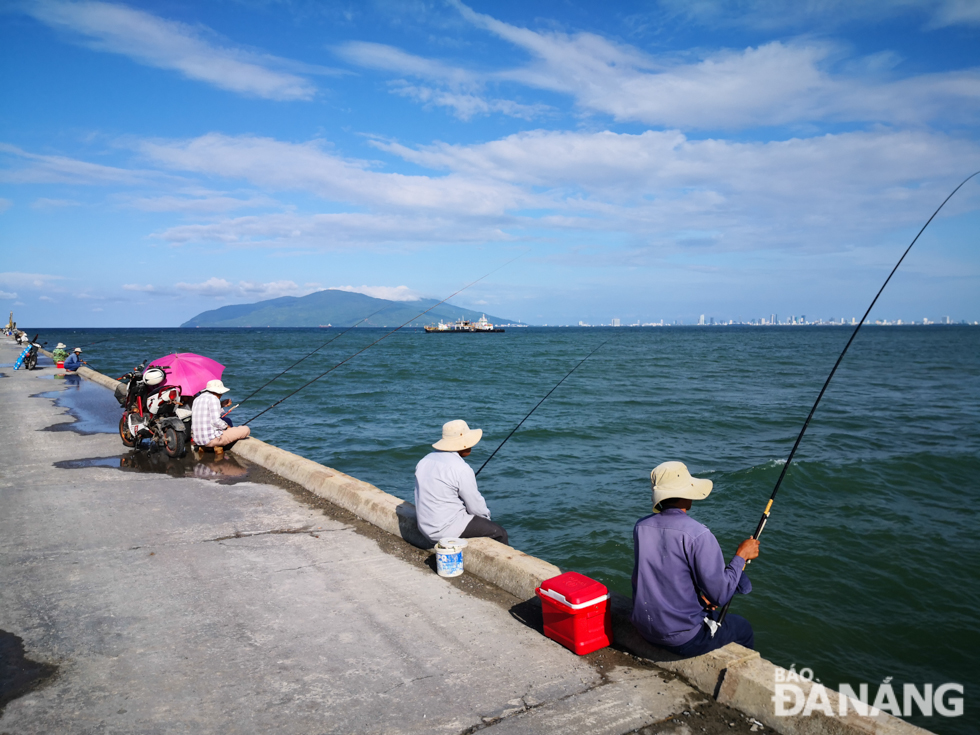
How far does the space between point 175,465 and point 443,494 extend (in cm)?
517

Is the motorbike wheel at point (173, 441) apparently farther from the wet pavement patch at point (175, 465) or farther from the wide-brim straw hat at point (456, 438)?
the wide-brim straw hat at point (456, 438)

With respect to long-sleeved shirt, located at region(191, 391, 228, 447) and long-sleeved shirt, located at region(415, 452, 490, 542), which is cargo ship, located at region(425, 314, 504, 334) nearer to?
long-sleeved shirt, located at region(191, 391, 228, 447)

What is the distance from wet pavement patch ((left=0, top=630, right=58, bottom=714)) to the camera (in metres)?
3.26

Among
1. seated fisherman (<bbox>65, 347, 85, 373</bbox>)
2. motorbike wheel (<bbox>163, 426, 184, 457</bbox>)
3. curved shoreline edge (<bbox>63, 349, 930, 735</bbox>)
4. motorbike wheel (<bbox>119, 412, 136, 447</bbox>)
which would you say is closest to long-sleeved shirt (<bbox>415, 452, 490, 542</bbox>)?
curved shoreline edge (<bbox>63, 349, 930, 735</bbox>)

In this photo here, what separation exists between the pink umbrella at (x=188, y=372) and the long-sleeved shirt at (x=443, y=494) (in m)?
5.74

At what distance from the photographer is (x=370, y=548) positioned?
544 cm

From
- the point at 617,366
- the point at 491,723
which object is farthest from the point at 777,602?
the point at 617,366

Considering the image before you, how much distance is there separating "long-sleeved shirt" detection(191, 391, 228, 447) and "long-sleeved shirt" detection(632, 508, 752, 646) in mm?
7026

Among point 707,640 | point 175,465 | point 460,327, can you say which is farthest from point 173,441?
point 460,327

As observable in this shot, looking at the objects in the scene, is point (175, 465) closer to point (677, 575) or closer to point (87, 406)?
point (87, 406)

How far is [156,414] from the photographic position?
909 cm

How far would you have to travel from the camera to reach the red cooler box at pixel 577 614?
12.1 ft

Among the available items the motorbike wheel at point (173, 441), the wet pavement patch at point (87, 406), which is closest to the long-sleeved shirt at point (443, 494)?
the motorbike wheel at point (173, 441)

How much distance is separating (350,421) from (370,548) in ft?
41.0
